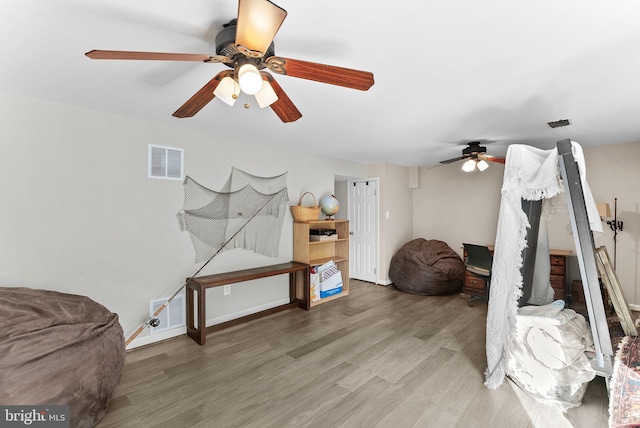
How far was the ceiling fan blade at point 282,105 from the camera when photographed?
1.60 meters

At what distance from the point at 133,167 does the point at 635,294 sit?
6.32 metres

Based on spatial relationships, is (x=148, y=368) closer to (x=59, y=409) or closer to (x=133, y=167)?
(x=59, y=409)

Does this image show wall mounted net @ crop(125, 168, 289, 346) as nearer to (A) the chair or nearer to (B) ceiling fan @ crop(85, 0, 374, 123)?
(B) ceiling fan @ crop(85, 0, 374, 123)

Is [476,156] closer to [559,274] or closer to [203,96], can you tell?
[559,274]

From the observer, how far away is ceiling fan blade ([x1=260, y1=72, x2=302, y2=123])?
160 centimetres

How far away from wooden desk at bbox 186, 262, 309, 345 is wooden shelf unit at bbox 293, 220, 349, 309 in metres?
0.21

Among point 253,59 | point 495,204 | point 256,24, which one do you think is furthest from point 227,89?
→ point 495,204

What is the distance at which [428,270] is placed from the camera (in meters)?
4.67

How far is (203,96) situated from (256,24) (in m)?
0.76

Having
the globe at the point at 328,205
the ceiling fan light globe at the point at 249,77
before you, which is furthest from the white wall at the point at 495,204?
the ceiling fan light globe at the point at 249,77

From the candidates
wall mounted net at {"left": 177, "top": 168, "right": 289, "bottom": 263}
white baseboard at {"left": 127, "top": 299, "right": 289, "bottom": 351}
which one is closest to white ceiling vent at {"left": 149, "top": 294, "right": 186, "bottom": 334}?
white baseboard at {"left": 127, "top": 299, "right": 289, "bottom": 351}

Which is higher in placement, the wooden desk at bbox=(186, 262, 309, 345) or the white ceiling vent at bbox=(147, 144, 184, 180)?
the white ceiling vent at bbox=(147, 144, 184, 180)

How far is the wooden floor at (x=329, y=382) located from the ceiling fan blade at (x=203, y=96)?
6.62 ft

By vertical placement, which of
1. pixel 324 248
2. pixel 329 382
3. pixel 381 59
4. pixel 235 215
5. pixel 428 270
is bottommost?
pixel 329 382
